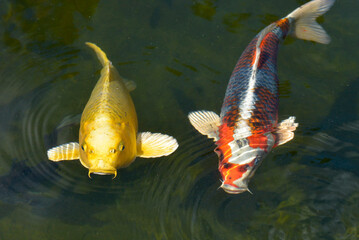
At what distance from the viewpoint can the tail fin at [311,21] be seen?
6.22m

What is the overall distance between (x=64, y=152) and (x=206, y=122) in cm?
195

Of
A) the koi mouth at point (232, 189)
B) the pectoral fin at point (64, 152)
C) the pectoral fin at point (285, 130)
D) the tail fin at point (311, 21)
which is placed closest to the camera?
the koi mouth at point (232, 189)

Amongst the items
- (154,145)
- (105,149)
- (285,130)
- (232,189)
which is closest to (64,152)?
(105,149)

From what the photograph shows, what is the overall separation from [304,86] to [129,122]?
9.80 feet

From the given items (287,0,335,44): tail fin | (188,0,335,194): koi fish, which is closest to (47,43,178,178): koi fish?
(188,0,335,194): koi fish

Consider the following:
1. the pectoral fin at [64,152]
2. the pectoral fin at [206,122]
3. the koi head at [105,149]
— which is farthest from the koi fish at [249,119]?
the pectoral fin at [64,152]

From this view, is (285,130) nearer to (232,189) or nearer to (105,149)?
(232,189)

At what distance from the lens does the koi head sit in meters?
4.38

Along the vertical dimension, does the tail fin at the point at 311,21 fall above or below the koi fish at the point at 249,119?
above

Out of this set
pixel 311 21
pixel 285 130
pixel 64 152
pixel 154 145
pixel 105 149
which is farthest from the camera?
pixel 311 21

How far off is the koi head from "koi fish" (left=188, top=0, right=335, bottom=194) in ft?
3.89

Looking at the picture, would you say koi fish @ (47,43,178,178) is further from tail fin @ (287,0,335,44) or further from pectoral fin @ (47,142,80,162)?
tail fin @ (287,0,335,44)

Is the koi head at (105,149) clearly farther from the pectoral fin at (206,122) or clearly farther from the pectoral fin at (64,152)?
the pectoral fin at (206,122)

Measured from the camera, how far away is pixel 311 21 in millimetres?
6285
